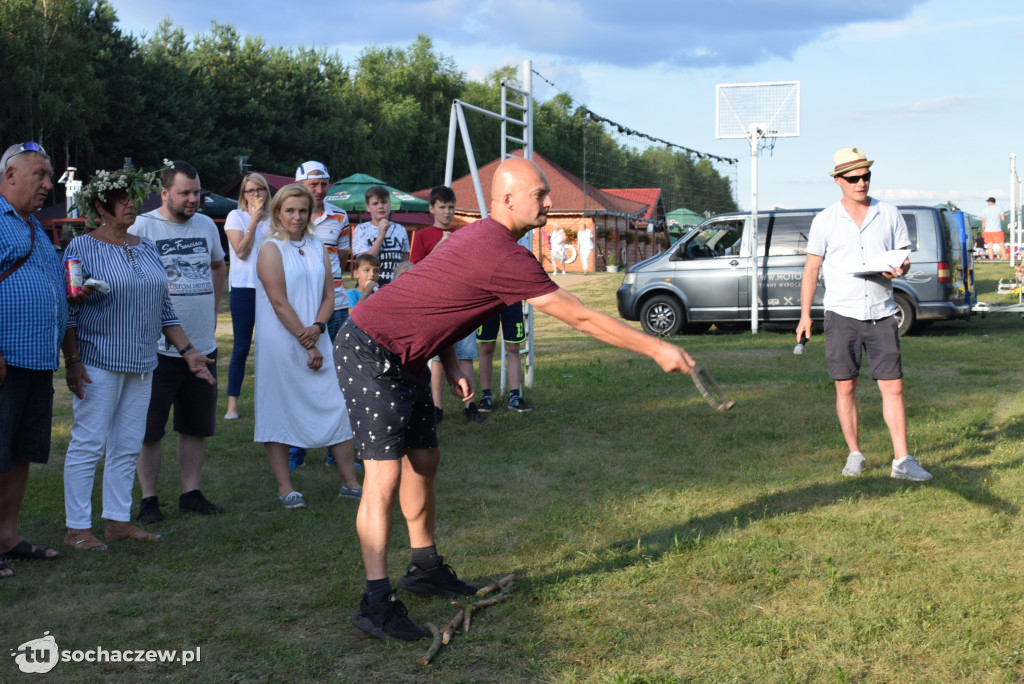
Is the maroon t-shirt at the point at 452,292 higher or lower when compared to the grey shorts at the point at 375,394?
higher

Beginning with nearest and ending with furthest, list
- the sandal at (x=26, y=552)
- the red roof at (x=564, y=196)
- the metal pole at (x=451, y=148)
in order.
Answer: the sandal at (x=26, y=552) → the metal pole at (x=451, y=148) → the red roof at (x=564, y=196)

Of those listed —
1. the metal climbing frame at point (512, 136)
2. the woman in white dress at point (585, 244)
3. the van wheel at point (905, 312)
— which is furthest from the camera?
the woman in white dress at point (585, 244)

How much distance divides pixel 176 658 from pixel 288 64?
5489cm

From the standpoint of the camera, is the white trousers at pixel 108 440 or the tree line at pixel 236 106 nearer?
the white trousers at pixel 108 440

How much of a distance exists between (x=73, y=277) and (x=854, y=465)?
482 centimetres

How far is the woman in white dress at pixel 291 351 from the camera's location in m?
5.61

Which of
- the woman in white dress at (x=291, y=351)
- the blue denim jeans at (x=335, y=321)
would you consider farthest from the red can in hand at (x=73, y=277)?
the blue denim jeans at (x=335, y=321)

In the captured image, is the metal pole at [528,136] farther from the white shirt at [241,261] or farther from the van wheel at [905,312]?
the van wheel at [905,312]

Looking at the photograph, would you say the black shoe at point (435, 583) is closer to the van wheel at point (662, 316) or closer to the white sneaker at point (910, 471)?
the white sneaker at point (910, 471)

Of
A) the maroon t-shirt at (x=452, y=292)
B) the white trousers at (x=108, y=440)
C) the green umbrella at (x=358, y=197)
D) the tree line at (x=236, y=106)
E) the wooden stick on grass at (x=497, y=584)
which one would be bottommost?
the wooden stick on grass at (x=497, y=584)

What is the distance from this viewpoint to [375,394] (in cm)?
377

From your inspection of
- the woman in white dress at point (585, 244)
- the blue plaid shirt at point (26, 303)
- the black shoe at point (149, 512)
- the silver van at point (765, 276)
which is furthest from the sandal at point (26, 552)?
the woman in white dress at point (585, 244)

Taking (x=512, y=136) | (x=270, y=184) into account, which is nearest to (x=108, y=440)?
(x=512, y=136)

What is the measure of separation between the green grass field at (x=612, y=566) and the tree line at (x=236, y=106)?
16483 millimetres
